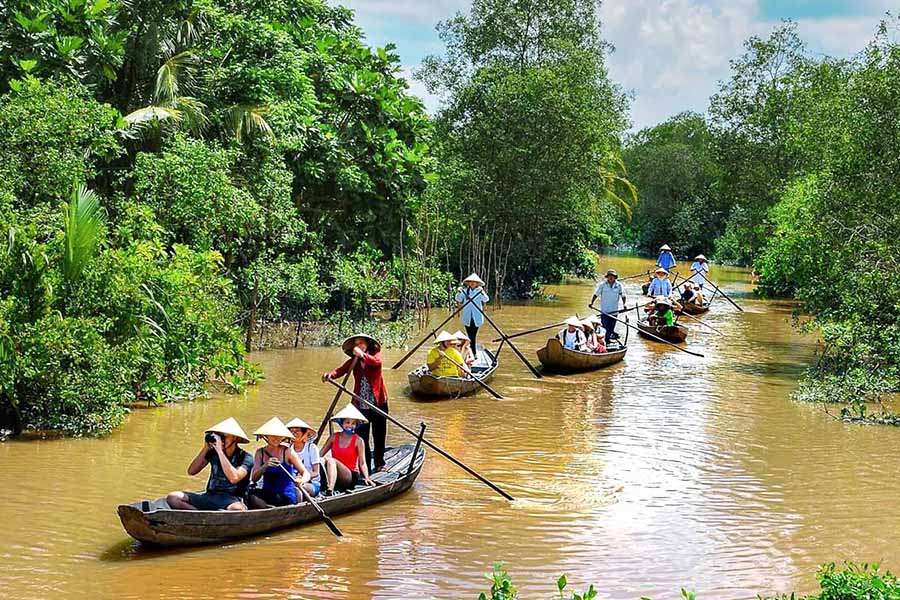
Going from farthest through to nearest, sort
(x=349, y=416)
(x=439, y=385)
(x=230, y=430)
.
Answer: (x=439, y=385), (x=349, y=416), (x=230, y=430)

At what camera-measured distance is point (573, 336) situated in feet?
60.4

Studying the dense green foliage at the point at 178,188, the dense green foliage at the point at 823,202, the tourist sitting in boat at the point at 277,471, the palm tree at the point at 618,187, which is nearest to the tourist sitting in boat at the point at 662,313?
the dense green foliage at the point at 823,202

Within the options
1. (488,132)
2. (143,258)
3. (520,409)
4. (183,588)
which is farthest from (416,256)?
(183,588)

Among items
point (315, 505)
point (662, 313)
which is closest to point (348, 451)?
point (315, 505)

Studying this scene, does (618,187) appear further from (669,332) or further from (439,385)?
(439,385)

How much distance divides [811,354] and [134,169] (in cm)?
1473

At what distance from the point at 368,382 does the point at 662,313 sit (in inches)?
539

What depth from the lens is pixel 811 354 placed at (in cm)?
2198

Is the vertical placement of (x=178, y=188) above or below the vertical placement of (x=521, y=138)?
below

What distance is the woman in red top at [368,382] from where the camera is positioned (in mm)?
10531

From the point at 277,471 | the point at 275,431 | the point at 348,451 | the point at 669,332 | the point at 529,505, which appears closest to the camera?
the point at 275,431

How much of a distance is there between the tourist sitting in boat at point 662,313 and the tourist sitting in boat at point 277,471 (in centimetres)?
1540

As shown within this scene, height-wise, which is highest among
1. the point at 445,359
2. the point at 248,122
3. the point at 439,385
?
the point at 248,122

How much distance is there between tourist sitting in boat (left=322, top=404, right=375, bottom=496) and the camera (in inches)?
371
